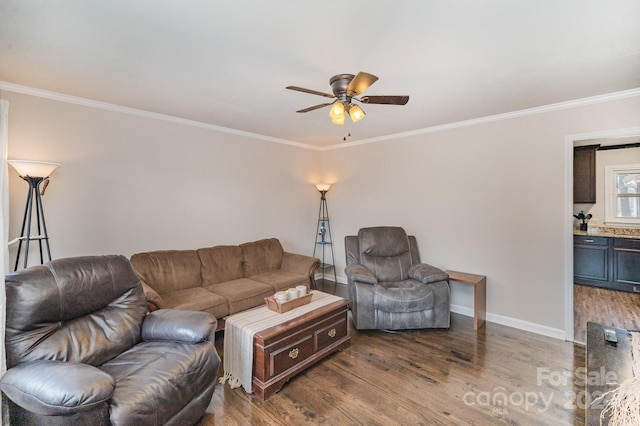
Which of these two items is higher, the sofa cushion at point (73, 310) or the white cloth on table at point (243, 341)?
the sofa cushion at point (73, 310)

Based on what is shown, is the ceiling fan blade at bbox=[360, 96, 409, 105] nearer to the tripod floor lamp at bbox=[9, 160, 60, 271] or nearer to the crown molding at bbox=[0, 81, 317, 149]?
the crown molding at bbox=[0, 81, 317, 149]

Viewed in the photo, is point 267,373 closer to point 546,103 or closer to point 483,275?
point 483,275

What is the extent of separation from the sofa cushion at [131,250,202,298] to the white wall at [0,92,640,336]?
31cm

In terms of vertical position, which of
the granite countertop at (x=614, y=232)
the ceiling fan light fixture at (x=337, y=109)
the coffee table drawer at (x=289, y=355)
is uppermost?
the ceiling fan light fixture at (x=337, y=109)

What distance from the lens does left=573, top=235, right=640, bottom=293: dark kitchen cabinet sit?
183 inches

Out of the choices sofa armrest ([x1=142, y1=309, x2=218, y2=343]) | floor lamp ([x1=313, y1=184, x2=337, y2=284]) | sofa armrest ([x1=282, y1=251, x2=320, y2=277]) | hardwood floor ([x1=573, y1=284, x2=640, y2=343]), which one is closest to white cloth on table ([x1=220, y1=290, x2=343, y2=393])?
sofa armrest ([x1=142, y1=309, x2=218, y2=343])

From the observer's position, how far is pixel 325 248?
562 cm

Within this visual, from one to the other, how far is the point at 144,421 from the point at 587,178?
6.91 metres

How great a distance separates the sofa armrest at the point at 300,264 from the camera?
160 inches

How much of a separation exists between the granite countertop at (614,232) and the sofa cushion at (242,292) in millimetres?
5551

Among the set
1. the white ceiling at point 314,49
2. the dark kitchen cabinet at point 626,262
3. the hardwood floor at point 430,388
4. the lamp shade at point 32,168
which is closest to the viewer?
the white ceiling at point 314,49

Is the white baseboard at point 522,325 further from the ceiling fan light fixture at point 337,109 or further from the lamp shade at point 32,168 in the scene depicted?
the lamp shade at point 32,168

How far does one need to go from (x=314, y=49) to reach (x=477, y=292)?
3.08 metres

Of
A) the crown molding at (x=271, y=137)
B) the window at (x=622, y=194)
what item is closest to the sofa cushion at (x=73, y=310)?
the crown molding at (x=271, y=137)
